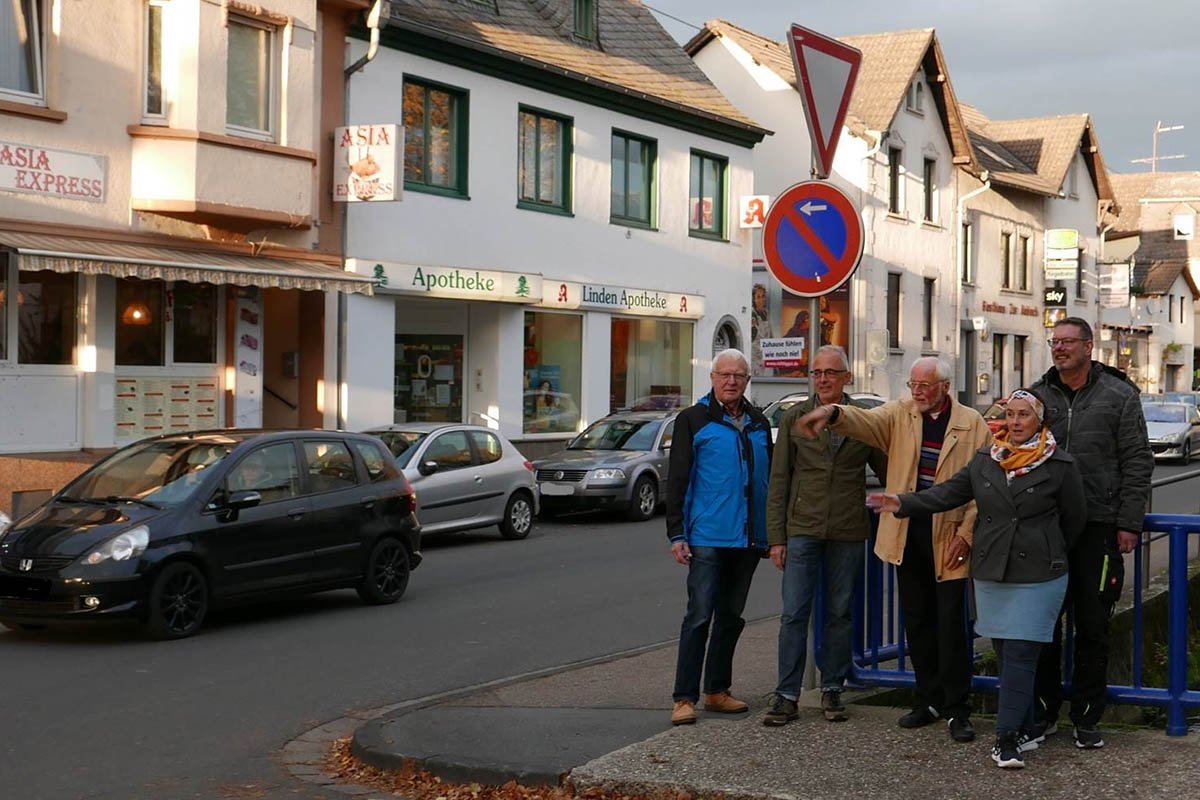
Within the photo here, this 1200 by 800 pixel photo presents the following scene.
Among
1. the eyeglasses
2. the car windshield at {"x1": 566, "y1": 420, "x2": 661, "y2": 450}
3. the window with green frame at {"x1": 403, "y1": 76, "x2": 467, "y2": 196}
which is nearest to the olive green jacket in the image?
the eyeglasses

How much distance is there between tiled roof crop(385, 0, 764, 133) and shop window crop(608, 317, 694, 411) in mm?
4346

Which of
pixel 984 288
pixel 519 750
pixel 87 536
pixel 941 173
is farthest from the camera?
pixel 984 288

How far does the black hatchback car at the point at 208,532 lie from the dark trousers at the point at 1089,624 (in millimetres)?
6490

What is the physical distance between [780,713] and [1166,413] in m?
30.9

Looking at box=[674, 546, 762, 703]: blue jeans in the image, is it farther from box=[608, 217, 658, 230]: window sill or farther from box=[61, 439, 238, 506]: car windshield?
box=[608, 217, 658, 230]: window sill

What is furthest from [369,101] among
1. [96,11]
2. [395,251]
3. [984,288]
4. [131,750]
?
[984,288]

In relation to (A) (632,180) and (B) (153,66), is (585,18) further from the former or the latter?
(B) (153,66)

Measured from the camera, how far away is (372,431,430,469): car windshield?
16.7m

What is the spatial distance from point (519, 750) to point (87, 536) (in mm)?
4874

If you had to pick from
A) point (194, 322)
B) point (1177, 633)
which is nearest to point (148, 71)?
point (194, 322)

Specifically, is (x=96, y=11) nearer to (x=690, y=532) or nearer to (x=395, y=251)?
(x=395, y=251)

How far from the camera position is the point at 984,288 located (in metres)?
45.5

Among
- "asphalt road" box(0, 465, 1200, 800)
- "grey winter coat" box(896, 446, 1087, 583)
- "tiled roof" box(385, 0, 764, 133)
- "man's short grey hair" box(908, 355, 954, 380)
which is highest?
"tiled roof" box(385, 0, 764, 133)

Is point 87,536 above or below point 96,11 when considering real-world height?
below
